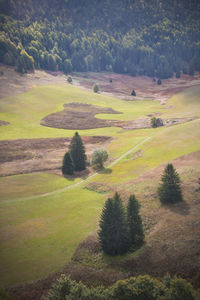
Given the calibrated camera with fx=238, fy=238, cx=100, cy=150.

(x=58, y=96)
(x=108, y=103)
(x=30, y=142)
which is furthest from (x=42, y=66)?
(x=30, y=142)

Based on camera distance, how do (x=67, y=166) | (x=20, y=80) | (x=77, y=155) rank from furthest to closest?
(x=20, y=80) → (x=77, y=155) → (x=67, y=166)

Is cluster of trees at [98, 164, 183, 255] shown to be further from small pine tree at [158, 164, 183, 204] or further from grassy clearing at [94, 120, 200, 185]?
grassy clearing at [94, 120, 200, 185]

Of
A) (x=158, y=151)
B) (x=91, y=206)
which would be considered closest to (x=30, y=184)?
(x=91, y=206)

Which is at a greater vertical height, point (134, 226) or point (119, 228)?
point (119, 228)

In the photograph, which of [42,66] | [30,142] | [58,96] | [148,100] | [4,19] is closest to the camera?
[30,142]

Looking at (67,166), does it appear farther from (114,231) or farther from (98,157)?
(114,231)

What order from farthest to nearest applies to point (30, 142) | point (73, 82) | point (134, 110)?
point (73, 82), point (134, 110), point (30, 142)

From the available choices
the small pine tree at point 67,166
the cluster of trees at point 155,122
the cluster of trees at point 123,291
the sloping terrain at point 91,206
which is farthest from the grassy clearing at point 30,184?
the cluster of trees at point 155,122

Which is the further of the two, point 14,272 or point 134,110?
point 134,110

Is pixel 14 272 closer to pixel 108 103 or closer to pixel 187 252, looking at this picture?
pixel 187 252
